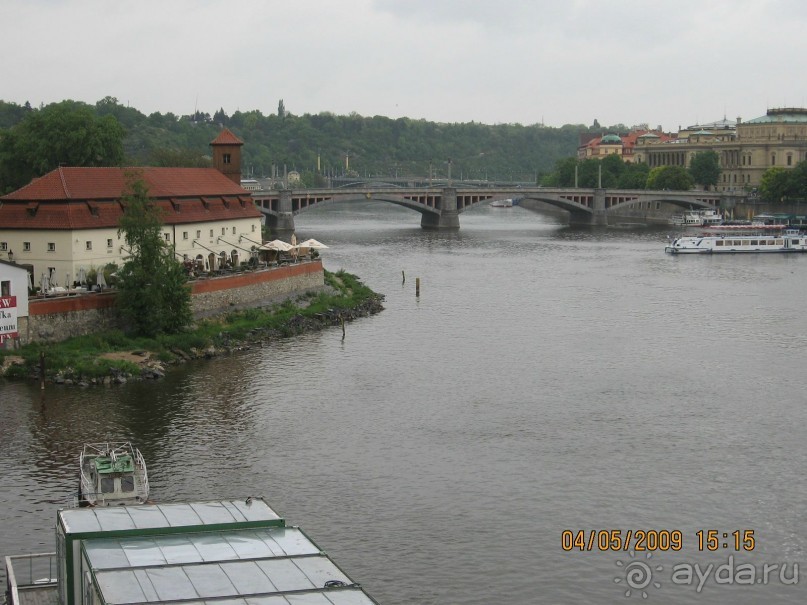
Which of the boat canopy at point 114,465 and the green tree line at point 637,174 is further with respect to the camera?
the green tree line at point 637,174

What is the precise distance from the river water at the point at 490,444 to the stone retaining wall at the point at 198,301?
11.2 ft

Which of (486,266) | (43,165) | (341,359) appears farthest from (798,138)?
(341,359)

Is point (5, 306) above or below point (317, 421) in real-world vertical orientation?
above

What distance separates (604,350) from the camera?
41.7m

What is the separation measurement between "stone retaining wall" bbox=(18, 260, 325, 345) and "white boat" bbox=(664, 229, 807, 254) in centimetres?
3621

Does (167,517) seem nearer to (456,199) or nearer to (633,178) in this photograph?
(456,199)

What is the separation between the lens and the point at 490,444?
29078mm

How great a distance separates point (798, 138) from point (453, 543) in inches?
4720

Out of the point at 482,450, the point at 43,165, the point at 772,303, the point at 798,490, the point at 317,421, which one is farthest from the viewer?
the point at 43,165

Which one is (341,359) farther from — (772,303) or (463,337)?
(772,303)

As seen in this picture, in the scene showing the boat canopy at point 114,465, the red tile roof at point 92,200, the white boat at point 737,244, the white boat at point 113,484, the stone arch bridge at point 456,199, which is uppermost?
the red tile roof at point 92,200

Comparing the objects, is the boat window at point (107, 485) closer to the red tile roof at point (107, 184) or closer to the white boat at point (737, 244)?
the red tile roof at point (107, 184)

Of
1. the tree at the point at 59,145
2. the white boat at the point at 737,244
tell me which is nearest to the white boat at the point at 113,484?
the tree at the point at 59,145

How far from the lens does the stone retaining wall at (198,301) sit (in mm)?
37438
